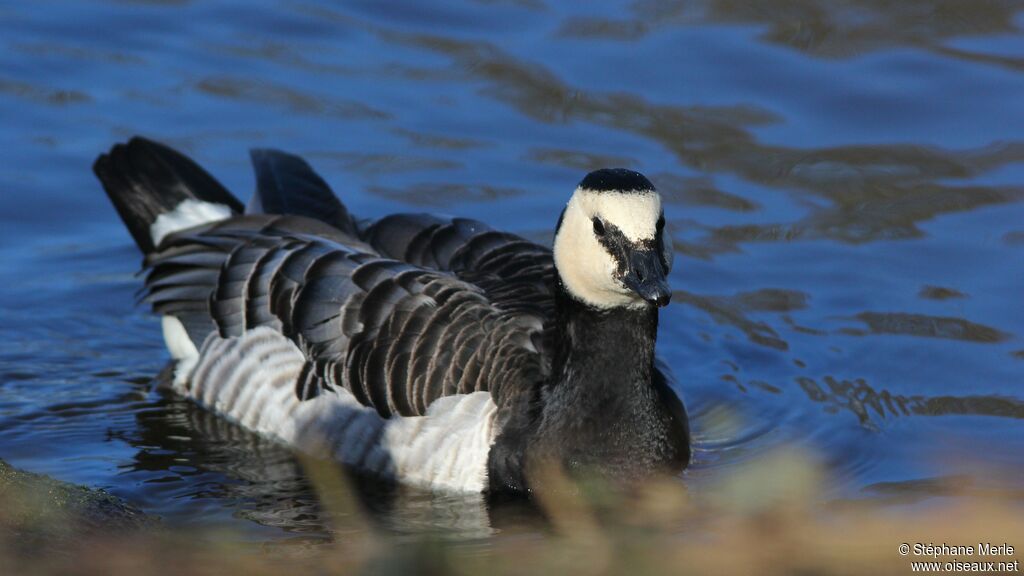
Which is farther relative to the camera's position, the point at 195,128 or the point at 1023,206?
the point at 195,128

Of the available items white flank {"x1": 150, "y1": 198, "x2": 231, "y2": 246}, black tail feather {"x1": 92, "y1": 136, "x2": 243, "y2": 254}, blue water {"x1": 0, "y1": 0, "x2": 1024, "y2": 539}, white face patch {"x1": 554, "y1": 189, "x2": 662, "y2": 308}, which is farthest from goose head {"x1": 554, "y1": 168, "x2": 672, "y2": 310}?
black tail feather {"x1": 92, "y1": 136, "x2": 243, "y2": 254}

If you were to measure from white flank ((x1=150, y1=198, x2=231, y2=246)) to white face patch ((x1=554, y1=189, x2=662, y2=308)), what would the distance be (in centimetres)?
316

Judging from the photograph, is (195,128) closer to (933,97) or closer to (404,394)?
(404,394)

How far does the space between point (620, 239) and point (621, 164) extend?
4949 millimetres

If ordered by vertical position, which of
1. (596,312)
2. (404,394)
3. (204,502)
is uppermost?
(596,312)

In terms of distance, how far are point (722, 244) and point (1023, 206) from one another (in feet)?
7.63

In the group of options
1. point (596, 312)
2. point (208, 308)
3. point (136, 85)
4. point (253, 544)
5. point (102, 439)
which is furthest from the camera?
point (136, 85)

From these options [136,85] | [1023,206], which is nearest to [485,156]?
[136,85]

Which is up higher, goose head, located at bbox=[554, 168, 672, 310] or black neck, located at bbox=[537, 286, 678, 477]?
goose head, located at bbox=[554, 168, 672, 310]

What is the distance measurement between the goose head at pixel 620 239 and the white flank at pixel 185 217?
329cm

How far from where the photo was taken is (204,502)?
27.1 feet

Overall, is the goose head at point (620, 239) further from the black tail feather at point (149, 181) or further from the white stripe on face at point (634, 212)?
the black tail feather at point (149, 181)

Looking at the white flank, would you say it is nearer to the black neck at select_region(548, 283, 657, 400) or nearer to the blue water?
the blue water

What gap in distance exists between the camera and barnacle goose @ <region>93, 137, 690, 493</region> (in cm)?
801
